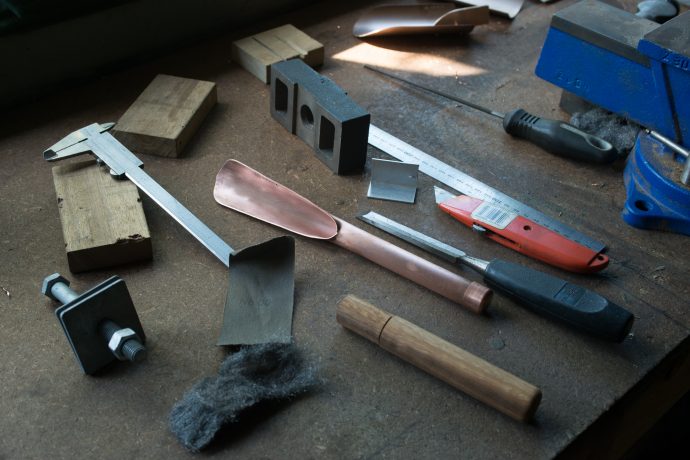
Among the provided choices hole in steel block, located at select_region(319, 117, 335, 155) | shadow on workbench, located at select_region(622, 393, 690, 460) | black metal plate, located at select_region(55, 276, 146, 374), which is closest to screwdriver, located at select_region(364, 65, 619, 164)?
hole in steel block, located at select_region(319, 117, 335, 155)

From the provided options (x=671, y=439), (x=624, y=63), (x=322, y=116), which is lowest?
(x=671, y=439)

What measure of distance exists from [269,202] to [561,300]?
1.74 ft

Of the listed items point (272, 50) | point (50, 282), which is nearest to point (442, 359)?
point (50, 282)

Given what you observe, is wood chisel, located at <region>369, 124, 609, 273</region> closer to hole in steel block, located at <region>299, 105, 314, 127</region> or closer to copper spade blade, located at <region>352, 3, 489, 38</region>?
hole in steel block, located at <region>299, 105, 314, 127</region>

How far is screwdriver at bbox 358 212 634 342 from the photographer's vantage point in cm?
100

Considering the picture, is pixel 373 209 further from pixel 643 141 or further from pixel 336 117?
pixel 643 141

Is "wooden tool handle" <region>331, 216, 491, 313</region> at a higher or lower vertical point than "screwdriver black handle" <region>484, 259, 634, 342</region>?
lower

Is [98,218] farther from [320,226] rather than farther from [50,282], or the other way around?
[320,226]

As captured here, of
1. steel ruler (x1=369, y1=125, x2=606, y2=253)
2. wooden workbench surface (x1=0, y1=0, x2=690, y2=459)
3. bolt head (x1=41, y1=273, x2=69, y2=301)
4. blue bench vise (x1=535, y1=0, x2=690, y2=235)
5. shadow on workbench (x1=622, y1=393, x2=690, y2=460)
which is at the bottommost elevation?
shadow on workbench (x1=622, y1=393, x2=690, y2=460)

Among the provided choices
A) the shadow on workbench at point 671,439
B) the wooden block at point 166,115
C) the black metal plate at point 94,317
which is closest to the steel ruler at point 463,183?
the wooden block at point 166,115

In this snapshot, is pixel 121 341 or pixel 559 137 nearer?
pixel 121 341

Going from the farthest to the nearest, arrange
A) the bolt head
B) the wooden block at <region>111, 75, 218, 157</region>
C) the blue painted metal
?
the wooden block at <region>111, 75, 218, 157</region>
the blue painted metal
the bolt head

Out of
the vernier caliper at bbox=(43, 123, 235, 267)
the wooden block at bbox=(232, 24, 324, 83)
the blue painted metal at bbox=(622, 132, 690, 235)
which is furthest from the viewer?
the wooden block at bbox=(232, 24, 324, 83)

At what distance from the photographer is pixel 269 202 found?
124 centimetres
